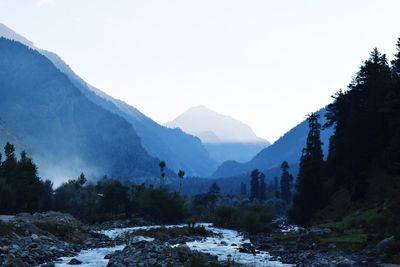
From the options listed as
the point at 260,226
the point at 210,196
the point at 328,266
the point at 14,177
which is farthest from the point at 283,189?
the point at 328,266

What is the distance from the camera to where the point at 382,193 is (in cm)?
6550

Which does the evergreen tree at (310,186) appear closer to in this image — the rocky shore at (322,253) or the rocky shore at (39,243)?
the rocky shore at (322,253)

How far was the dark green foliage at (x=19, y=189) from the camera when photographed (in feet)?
325

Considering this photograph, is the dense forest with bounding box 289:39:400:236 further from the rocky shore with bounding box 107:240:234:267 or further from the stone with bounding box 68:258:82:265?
the stone with bounding box 68:258:82:265

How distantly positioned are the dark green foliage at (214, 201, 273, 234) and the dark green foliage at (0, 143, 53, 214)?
41.5m

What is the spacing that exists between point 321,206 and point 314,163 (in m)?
8.88

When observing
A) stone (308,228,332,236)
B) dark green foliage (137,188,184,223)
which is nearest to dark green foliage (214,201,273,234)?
dark green foliage (137,188,184,223)

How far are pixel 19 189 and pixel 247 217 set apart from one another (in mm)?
47499

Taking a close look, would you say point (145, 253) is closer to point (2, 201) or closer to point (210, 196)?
point (2, 201)

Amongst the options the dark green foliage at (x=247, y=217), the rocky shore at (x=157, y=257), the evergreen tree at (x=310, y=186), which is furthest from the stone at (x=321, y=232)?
the dark green foliage at (x=247, y=217)

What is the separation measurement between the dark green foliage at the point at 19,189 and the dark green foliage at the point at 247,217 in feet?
136

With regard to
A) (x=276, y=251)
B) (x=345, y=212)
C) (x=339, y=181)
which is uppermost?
(x=339, y=181)

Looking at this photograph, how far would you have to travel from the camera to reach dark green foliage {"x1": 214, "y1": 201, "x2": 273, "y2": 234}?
315 ft

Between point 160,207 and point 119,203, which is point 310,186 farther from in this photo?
point 119,203
